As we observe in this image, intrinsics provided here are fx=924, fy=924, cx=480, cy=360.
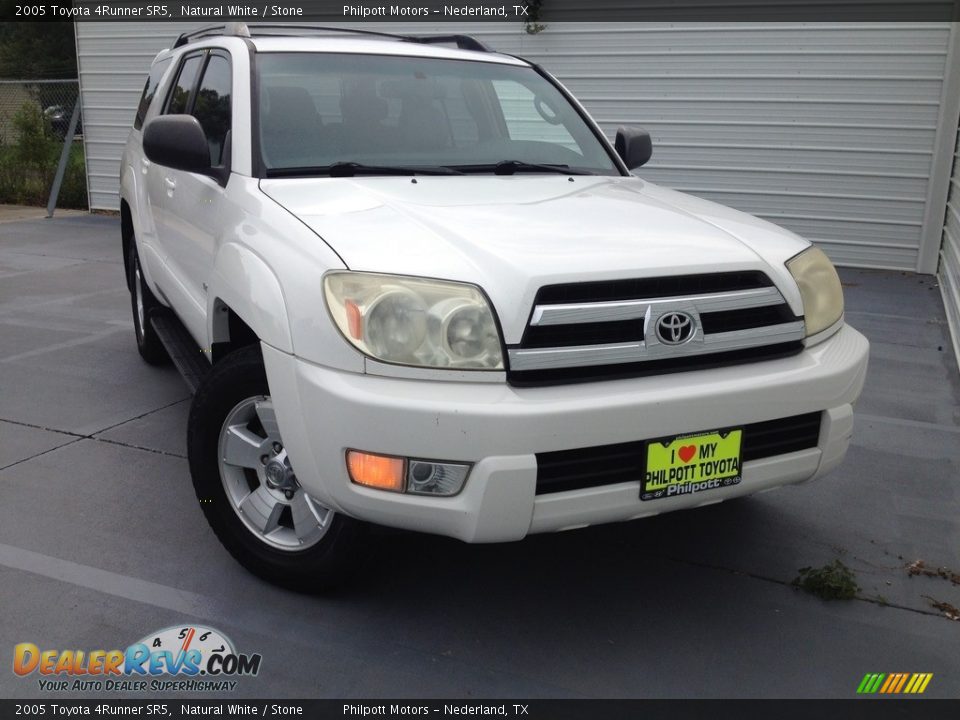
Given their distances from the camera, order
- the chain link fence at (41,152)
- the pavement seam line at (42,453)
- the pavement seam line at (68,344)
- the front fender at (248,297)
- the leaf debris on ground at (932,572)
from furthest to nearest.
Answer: the chain link fence at (41,152)
the pavement seam line at (68,344)
the pavement seam line at (42,453)
the leaf debris on ground at (932,572)
the front fender at (248,297)

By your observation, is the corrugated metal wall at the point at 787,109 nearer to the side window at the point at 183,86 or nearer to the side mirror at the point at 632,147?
the side mirror at the point at 632,147

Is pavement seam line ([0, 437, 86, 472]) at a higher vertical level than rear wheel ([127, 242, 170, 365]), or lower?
lower

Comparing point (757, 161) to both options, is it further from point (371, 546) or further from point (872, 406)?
point (371, 546)

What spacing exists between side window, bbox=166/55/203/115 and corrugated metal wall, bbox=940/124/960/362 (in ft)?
16.1

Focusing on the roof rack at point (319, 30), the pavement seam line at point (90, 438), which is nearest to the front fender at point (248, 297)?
the pavement seam line at point (90, 438)

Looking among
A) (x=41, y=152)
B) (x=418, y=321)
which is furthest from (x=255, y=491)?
(x=41, y=152)

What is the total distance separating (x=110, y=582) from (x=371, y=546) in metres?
0.92

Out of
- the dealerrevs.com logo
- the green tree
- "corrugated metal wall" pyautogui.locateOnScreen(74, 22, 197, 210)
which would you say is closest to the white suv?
the dealerrevs.com logo

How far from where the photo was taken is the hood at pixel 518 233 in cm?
246

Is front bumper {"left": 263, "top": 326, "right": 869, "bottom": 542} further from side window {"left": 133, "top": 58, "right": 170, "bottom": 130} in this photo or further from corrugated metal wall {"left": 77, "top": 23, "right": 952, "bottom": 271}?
corrugated metal wall {"left": 77, "top": 23, "right": 952, "bottom": 271}

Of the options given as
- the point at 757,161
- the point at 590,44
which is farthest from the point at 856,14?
the point at 590,44

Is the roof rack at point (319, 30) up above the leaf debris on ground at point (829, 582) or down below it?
above

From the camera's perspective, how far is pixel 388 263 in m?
2.46

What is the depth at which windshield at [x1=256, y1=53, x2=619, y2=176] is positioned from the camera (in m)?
3.38
